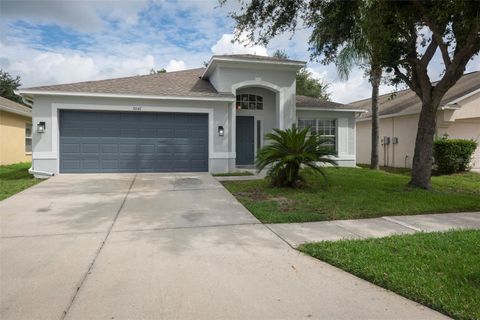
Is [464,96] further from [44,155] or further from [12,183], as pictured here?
[12,183]

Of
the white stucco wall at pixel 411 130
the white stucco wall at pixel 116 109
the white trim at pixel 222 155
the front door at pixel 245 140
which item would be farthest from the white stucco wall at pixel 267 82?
the white stucco wall at pixel 411 130

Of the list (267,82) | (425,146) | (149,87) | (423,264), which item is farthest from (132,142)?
(423,264)

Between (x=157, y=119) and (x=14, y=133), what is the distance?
9.22 meters

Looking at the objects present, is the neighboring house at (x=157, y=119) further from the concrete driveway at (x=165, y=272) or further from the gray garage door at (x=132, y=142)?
the concrete driveway at (x=165, y=272)

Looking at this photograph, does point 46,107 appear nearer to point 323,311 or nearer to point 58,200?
point 58,200

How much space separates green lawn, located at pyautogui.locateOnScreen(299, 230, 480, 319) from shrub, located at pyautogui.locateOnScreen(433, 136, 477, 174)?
34.7 feet

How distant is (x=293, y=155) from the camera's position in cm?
933

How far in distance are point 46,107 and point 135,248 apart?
9.79 metres

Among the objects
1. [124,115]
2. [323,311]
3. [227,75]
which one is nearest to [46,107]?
[124,115]

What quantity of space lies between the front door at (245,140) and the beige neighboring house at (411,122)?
5.97m

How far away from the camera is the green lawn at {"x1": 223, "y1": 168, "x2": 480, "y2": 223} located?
6.94 meters

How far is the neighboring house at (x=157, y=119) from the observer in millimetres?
12672

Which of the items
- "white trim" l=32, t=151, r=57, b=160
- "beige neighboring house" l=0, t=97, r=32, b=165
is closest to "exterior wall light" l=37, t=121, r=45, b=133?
A: "white trim" l=32, t=151, r=57, b=160

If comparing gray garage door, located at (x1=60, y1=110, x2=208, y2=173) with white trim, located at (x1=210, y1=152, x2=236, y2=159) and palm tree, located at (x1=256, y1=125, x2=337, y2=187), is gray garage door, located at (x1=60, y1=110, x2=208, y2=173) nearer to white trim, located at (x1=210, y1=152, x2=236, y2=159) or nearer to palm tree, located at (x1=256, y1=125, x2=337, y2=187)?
white trim, located at (x1=210, y1=152, x2=236, y2=159)
